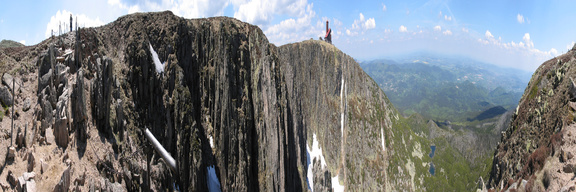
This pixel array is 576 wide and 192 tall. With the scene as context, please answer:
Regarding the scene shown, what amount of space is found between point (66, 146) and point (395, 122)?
85802 mm

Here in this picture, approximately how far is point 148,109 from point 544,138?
39646mm

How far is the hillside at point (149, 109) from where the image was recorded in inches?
641

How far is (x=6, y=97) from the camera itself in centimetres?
1597

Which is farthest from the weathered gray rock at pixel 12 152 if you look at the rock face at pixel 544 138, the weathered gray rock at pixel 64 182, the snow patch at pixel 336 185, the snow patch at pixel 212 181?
the snow patch at pixel 336 185

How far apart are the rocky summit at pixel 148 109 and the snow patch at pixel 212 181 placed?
0.09 metres

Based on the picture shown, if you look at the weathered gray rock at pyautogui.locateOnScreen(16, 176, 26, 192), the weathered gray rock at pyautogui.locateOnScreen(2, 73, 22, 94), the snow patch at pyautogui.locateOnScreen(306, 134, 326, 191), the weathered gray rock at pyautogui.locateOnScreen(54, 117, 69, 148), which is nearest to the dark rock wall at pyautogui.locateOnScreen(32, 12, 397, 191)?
the weathered gray rock at pyautogui.locateOnScreen(54, 117, 69, 148)

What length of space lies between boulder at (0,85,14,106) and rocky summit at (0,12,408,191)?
0.20 ft

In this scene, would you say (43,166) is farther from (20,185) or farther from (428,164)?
(428,164)

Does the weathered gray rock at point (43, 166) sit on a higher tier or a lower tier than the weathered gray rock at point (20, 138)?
lower

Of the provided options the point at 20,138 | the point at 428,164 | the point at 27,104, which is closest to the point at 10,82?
the point at 27,104

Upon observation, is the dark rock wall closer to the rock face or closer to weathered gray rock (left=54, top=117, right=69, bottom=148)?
weathered gray rock (left=54, top=117, right=69, bottom=148)

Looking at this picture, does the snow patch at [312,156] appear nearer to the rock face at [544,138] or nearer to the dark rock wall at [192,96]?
the dark rock wall at [192,96]

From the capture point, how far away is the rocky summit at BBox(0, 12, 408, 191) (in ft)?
53.2

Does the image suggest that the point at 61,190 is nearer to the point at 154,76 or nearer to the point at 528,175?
the point at 154,76
